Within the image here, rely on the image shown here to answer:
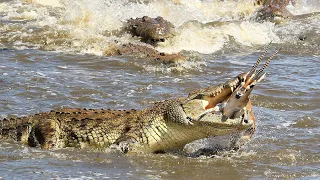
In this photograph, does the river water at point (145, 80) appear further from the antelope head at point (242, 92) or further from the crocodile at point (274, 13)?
the antelope head at point (242, 92)

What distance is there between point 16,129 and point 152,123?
162 centimetres

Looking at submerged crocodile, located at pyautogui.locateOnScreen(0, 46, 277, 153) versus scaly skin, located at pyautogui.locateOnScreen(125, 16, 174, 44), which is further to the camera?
scaly skin, located at pyautogui.locateOnScreen(125, 16, 174, 44)

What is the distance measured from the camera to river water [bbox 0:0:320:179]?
6.37 meters

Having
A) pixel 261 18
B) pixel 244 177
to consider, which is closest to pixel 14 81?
pixel 244 177

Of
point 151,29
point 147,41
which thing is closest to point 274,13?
point 151,29

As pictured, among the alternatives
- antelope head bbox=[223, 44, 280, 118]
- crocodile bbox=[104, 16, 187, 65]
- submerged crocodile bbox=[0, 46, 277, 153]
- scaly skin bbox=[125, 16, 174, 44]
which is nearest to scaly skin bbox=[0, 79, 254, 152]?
submerged crocodile bbox=[0, 46, 277, 153]

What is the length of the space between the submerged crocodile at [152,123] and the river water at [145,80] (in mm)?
188

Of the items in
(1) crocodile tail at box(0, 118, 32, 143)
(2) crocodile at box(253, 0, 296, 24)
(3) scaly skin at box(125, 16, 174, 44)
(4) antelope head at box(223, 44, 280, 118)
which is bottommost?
(1) crocodile tail at box(0, 118, 32, 143)

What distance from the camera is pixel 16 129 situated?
723 centimetres

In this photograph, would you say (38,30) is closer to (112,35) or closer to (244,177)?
(112,35)

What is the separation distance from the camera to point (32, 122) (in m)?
7.19

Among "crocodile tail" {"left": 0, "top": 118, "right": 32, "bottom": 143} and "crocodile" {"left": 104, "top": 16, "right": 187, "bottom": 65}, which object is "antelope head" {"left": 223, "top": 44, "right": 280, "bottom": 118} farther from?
"crocodile" {"left": 104, "top": 16, "right": 187, "bottom": 65}

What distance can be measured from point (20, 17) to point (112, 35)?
4.70m

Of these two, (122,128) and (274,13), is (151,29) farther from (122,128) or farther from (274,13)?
(122,128)
